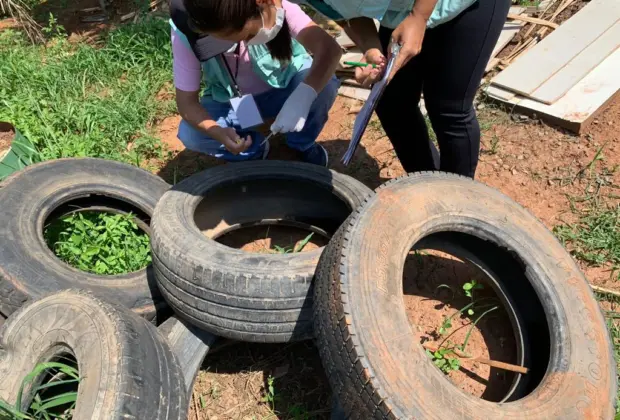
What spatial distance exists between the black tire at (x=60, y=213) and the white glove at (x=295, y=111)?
849mm

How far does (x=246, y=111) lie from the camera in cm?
318

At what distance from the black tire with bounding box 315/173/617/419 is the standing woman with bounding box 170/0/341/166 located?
0.90 m

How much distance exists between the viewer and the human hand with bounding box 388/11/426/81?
85.4 inches

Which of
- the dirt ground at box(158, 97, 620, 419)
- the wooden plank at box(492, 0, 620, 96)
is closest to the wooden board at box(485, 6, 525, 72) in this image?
the wooden plank at box(492, 0, 620, 96)

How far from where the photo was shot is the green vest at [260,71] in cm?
312

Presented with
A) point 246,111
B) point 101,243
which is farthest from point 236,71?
point 101,243

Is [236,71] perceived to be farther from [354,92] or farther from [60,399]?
[60,399]

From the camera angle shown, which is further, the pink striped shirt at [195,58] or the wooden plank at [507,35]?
the wooden plank at [507,35]

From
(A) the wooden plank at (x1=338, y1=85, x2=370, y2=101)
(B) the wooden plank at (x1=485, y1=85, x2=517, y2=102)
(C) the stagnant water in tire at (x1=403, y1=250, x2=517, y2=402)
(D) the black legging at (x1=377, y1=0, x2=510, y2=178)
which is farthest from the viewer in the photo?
(A) the wooden plank at (x1=338, y1=85, x2=370, y2=101)

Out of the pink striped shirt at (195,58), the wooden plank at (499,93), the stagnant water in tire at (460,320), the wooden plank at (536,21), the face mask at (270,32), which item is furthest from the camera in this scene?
the wooden plank at (536,21)

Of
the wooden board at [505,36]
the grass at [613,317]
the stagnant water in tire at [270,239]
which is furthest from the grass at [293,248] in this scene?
the wooden board at [505,36]

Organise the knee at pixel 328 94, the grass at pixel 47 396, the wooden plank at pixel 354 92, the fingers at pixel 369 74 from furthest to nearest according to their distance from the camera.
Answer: the wooden plank at pixel 354 92 < the knee at pixel 328 94 < the fingers at pixel 369 74 < the grass at pixel 47 396

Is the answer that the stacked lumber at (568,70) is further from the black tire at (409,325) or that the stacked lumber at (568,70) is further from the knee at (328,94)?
the black tire at (409,325)

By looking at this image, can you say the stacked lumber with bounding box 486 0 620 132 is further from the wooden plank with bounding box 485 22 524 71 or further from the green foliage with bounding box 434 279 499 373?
the green foliage with bounding box 434 279 499 373
